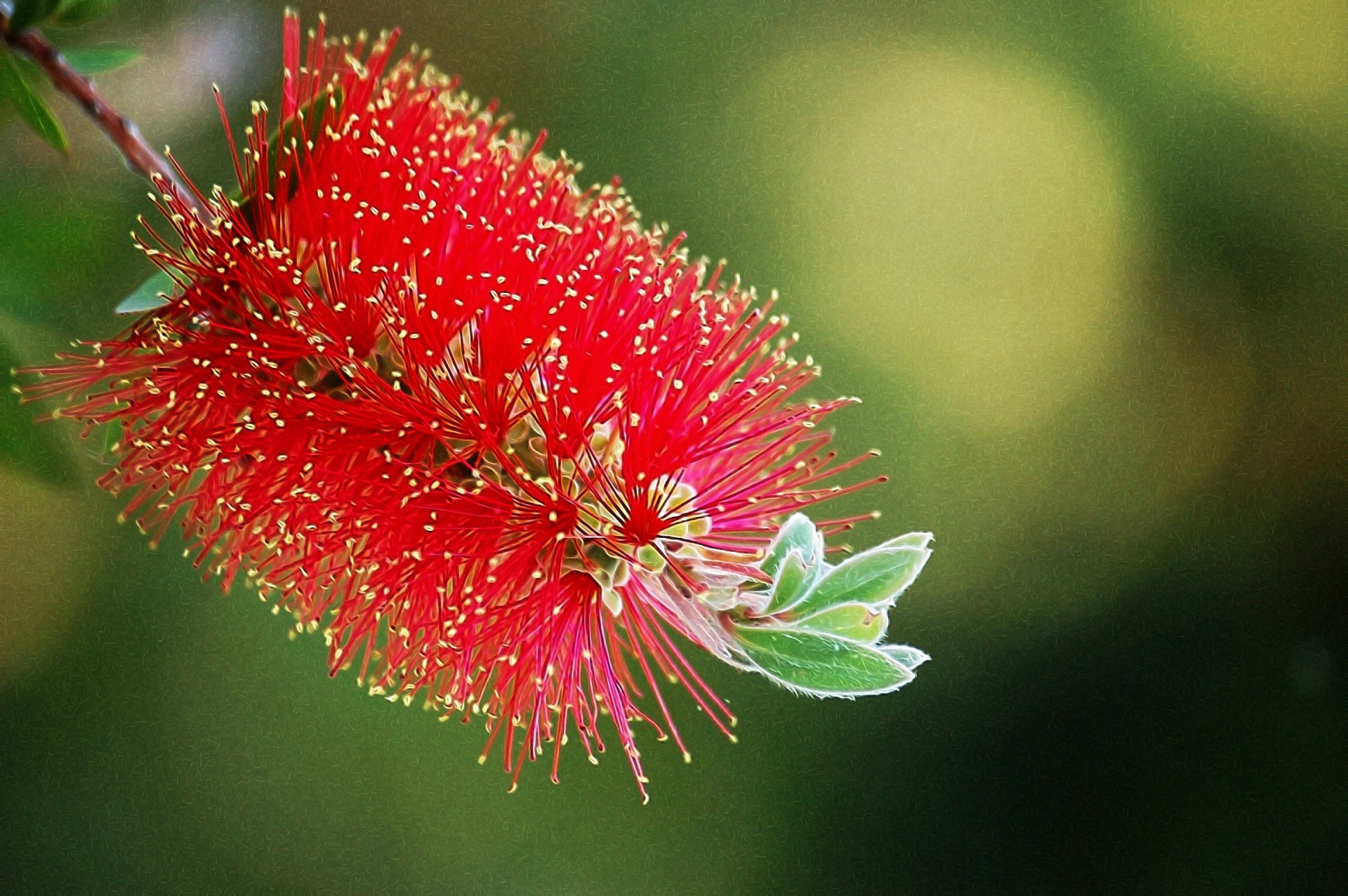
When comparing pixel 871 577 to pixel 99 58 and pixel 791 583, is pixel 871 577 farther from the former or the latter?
pixel 99 58

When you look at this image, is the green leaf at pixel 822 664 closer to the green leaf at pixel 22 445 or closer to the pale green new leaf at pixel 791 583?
the pale green new leaf at pixel 791 583

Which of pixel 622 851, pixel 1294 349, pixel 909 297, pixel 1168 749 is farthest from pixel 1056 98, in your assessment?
pixel 622 851

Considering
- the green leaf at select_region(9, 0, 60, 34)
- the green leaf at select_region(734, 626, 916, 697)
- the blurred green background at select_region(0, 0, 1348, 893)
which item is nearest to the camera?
the green leaf at select_region(734, 626, 916, 697)

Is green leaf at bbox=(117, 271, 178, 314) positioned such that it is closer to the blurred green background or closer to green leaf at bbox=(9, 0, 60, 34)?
green leaf at bbox=(9, 0, 60, 34)

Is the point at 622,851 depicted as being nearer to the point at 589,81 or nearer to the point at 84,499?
the point at 84,499

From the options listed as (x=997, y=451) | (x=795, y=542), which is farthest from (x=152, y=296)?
(x=997, y=451)

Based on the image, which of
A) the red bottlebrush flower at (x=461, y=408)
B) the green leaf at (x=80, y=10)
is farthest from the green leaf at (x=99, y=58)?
the red bottlebrush flower at (x=461, y=408)

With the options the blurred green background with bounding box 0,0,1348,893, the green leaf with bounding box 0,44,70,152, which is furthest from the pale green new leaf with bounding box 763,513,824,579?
the blurred green background with bounding box 0,0,1348,893
